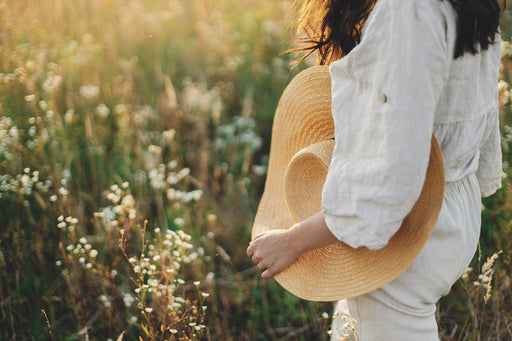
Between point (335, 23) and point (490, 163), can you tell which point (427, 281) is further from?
point (335, 23)

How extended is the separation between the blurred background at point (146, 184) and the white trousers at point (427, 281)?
20.8 inches

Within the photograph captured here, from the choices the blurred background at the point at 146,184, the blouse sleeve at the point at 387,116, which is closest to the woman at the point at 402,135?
the blouse sleeve at the point at 387,116

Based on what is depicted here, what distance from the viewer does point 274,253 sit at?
3.99 ft

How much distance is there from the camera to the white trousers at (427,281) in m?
1.18

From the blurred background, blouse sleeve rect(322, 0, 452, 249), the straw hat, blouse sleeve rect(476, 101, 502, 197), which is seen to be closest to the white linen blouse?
blouse sleeve rect(322, 0, 452, 249)

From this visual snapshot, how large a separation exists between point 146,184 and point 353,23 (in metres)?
2.00

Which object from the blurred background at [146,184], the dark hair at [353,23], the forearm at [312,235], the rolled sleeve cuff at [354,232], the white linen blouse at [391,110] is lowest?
the blurred background at [146,184]

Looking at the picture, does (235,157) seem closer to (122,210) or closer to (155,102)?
(155,102)

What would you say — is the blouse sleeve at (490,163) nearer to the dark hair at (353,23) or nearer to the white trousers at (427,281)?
the white trousers at (427,281)

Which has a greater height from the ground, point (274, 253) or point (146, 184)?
point (274, 253)

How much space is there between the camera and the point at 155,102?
3613mm

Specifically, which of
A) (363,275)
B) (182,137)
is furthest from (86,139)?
(363,275)

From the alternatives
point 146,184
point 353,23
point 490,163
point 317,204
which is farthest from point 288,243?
point 146,184

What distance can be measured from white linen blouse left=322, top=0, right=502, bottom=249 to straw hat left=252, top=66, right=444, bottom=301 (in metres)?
0.14
